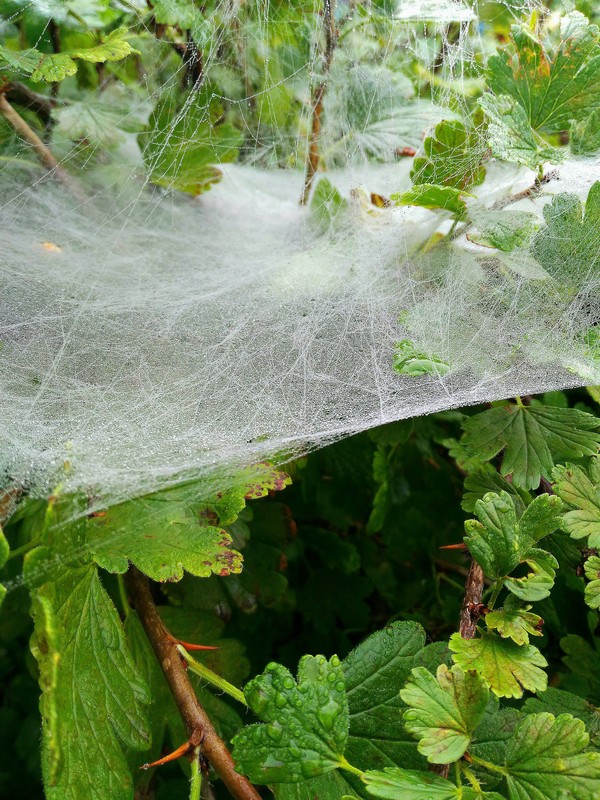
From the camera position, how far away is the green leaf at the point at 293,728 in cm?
69

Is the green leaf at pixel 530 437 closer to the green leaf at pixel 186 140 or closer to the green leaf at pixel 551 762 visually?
the green leaf at pixel 551 762

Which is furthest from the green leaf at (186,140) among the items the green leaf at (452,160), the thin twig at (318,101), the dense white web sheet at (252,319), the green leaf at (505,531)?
the green leaf at (505,531)

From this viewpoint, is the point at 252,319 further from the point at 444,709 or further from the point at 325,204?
the point at 444,709

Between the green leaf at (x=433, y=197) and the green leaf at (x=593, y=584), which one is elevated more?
the green leaf at (x=433, y=197)

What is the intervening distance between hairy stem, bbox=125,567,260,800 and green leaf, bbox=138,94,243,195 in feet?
3.60

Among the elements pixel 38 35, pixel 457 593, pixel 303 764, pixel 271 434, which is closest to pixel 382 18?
pixel 38 35

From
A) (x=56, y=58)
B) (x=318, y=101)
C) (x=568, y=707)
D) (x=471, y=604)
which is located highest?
(x=56, y=58)

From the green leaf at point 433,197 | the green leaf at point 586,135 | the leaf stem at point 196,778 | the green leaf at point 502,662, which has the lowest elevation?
the leaf stem at point 196,778

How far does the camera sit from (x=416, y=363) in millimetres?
1091

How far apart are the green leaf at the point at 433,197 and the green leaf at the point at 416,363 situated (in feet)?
0.98

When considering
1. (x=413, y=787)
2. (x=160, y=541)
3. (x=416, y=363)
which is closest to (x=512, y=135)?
(x=416, y=363)

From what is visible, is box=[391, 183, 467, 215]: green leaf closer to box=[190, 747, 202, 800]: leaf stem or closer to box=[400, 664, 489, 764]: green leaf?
box=[400, 664, 489, 764]: green leaf

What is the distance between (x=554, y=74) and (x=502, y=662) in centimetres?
109

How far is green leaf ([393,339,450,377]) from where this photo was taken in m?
1.08
